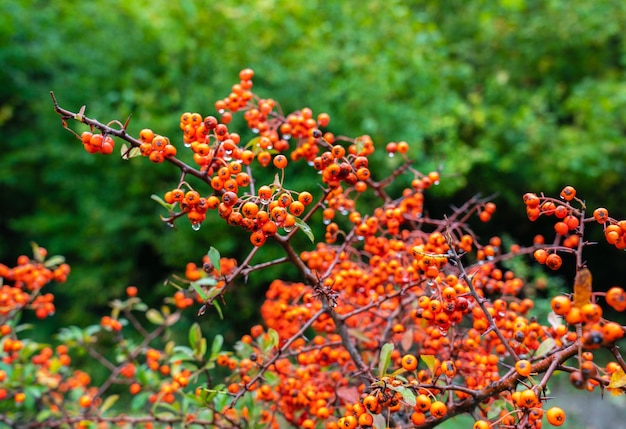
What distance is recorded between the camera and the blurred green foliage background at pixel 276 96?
471 cm

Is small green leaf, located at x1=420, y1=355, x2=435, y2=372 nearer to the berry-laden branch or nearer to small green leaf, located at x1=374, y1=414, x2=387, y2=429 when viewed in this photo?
the berry-laden branch

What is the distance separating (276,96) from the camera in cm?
457

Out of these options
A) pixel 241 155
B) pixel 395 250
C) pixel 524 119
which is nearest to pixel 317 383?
pixel 395 250

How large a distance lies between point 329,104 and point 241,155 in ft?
11.4

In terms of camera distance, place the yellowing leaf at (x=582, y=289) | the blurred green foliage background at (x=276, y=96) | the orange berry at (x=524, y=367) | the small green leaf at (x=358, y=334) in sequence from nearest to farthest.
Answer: the yellowing leaf at (x=582, y=289), the orange berry at (x=524, y=367), the small green leaf at (x=358, y=334), the blurred green foliage background at (x=276, y=96)

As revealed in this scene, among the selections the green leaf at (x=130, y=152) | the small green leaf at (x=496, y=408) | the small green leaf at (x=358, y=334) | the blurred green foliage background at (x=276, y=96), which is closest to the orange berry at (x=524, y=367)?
the small green leaf at (x=496, y=408)

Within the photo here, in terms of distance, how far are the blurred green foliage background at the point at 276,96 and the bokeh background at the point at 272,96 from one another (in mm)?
19

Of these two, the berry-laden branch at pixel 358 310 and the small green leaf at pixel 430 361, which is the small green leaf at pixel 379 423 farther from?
the small green leaf at pixel 430 361

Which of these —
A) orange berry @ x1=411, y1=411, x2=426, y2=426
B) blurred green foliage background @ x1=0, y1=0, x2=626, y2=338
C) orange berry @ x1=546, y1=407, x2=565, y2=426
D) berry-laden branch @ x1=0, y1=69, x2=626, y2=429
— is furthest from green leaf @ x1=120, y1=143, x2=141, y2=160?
blurred green foliage background @ x1=0, y1=0, x2=626, y2=338

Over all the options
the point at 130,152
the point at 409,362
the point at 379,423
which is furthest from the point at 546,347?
the point at 130,152

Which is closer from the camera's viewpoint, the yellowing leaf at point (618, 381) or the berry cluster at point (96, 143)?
the yellowing leaf at point (618, 381)

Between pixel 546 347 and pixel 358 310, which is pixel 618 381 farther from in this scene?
pixel 358 310

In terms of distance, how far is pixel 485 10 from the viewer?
21.3 feet

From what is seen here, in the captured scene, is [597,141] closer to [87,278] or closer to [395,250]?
[395,250]
